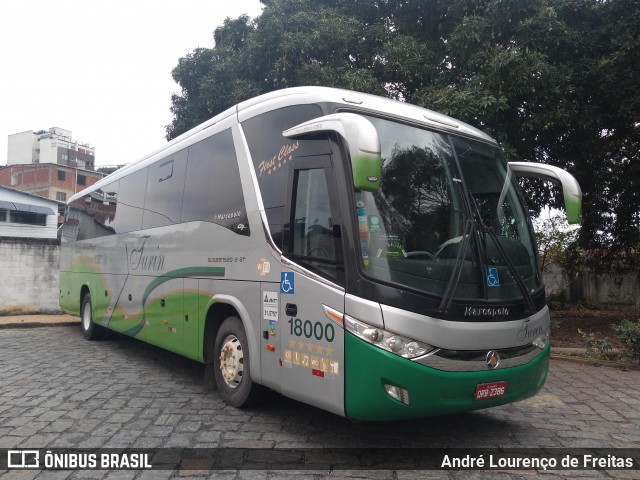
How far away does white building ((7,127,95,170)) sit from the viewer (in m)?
68.4

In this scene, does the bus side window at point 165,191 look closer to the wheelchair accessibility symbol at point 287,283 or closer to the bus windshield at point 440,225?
the wheelchair accessibility symbol at point 287,283

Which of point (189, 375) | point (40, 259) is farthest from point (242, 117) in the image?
point (40, 259)

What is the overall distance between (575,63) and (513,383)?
8.26 metres

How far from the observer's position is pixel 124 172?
9602 mm

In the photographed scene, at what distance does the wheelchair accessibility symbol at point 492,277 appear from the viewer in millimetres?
4359

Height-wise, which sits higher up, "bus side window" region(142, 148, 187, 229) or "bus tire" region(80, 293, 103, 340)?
"bus side window" region(142, 148, 187, 229)

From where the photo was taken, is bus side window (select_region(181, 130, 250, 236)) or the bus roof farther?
bus side window (select_region(181, 130, 250, 236))

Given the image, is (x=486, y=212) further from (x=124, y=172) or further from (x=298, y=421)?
(x=124, y=172)

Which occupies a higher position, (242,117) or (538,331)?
(242,117)

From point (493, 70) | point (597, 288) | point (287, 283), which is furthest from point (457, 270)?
point (597, 288)

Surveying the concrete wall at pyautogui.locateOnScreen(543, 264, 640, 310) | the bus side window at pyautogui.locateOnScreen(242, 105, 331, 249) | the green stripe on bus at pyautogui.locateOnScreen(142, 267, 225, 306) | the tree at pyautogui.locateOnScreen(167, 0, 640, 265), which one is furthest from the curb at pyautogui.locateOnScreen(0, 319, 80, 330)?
the concrete wall at pyautogui.locateOnScreen(543, 264, 640, 310)

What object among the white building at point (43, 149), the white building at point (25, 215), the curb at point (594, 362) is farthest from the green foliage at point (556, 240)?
the white building at point (43, 149)

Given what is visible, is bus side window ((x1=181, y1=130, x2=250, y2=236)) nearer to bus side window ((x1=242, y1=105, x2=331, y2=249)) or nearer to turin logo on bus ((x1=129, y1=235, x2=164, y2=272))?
bus side window ((x1=242, y1=105, x2=331, y2=249))

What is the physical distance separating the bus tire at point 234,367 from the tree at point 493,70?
574 cm
